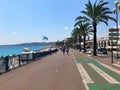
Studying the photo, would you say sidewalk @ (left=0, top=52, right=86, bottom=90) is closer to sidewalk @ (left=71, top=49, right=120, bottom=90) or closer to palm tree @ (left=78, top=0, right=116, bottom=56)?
sidewalk @ (left=71, top=49, right=120, bottom=90)

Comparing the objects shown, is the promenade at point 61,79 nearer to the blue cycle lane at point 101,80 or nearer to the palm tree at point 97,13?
the blue cycle lane at point 101,80

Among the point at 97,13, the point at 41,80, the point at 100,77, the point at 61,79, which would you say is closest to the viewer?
the point at 41,80

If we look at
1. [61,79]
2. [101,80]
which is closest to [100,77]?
[101,80]

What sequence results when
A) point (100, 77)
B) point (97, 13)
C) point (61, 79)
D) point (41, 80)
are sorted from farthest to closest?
point (97, 13), point (100, 77), point (61, 79), point (41, 80)

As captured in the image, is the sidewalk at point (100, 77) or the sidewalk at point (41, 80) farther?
the sidewalk at point (100, 77)

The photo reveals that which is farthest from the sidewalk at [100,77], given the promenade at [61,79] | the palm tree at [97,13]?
the palm tree at [97,13]

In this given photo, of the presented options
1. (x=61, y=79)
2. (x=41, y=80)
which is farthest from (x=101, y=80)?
(x=41, y=80)

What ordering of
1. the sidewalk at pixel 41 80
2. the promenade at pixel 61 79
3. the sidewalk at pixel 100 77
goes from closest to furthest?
1. the sidewalk at pixel 41 80
2. the promenade at pixel 61 79
3. the sidewalk at pixel 100 77

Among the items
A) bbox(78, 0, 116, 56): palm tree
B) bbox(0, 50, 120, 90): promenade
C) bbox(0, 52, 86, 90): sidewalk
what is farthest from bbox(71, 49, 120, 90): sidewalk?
bbox(78, 0, 116, 56): palm tree

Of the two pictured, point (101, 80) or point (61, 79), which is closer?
point (101, 80)

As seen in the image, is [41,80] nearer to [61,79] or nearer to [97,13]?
[61,79]

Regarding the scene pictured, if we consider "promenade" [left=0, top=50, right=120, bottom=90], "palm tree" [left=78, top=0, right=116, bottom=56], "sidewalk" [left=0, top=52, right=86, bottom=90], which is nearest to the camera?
"sidewalk" [left=0, top=52, right=86, bottom=90]

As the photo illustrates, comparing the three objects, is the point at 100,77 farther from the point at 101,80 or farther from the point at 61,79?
the point at 61,79

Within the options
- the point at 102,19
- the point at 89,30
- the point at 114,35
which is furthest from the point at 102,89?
the point at 89,30
